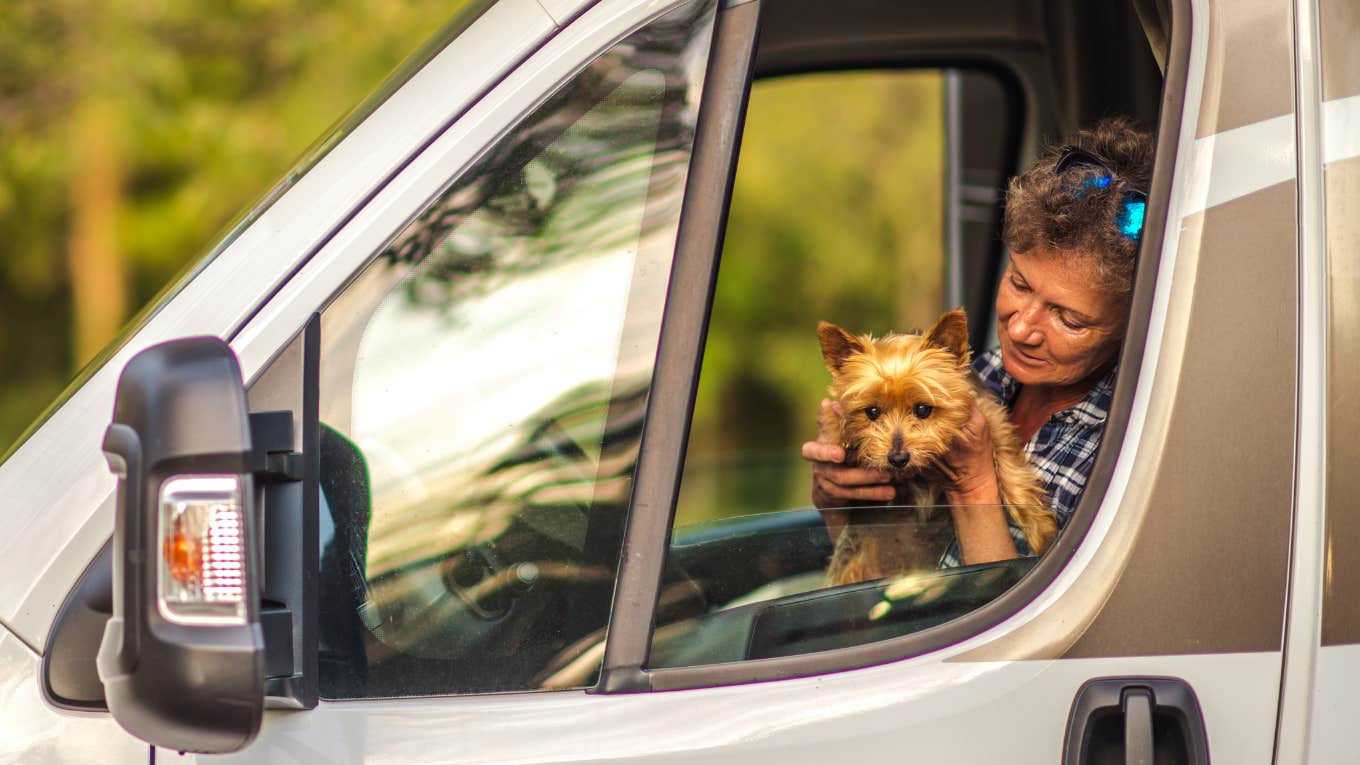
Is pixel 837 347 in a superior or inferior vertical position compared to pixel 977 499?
superior

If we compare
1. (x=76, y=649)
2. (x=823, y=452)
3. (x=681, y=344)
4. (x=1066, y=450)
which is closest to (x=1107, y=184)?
(x=1066, y=450)

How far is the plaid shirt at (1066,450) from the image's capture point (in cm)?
184

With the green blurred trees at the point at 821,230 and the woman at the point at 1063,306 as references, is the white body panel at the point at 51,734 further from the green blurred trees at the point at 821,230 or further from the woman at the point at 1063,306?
the green blurred trees at the point at 821,230

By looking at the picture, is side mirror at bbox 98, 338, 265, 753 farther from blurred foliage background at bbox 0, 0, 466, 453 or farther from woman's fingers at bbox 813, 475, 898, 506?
blurred foliage background at bbox 0, 0, 466, 453

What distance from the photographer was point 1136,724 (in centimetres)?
154

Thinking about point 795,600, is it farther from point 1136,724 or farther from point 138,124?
point 138,124

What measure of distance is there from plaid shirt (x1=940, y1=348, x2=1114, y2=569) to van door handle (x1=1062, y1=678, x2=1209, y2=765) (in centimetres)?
27

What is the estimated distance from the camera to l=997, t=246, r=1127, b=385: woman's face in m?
2.18

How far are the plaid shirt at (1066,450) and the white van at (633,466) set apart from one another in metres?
0.12

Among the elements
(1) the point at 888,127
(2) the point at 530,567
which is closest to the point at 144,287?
(1) the point at 888,127

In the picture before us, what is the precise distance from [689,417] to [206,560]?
616mm

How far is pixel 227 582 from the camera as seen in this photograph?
4.39 feet

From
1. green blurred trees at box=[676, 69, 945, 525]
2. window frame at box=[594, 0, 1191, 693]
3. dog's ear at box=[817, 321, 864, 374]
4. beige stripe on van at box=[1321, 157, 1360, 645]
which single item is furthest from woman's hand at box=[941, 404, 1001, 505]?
green blurred trees at box=[676, 69, 945, 525]

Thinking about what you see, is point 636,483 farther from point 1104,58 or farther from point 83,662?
point 1104,58
